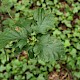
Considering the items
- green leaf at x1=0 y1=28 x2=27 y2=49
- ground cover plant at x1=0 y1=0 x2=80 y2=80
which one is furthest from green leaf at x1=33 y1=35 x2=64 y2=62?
green leaf at x1=0 y1=28 x2=27 y2=49

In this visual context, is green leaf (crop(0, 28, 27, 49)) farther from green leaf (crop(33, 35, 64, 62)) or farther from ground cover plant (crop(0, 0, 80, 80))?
green leaf (crop(33, 35, 64, 62))

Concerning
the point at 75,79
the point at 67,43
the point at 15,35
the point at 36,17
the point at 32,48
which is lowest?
the point at 75,79

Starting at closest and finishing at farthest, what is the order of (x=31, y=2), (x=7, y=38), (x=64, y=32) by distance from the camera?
1. (x=7, y=38)
2. (x=64, y=32)
3. (x=31, y=2)

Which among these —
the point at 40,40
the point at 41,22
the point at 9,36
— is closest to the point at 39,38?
the point at 40,40

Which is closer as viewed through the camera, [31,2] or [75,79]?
[75,79]

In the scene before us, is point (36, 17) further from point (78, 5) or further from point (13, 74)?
point (78, 5)

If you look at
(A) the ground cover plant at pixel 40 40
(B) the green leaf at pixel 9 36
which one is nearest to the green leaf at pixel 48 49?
(A) the ground cover plant at pixel 40 40

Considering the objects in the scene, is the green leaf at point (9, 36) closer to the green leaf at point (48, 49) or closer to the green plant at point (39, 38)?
the green plant at point (39, 38)

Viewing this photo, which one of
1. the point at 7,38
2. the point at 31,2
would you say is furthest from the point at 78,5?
the point at 7,38
